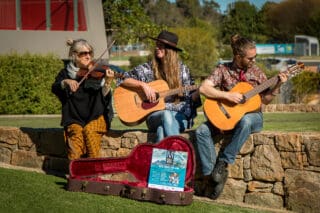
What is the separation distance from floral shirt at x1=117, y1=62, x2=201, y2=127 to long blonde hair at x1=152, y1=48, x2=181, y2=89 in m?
0.06

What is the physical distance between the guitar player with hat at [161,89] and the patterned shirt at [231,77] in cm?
26

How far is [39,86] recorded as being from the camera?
14391 mm

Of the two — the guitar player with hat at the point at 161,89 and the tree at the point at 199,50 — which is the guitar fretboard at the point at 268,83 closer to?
the guitar player with hat at the point at 161,89

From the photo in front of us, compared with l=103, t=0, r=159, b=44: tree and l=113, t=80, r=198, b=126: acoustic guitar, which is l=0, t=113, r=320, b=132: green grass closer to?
l=113, t=80, r=198, b=126: acoustic guitar

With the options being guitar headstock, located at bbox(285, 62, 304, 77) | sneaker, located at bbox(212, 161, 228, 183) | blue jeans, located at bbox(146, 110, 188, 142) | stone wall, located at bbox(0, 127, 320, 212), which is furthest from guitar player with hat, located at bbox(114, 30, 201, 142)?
guitar headstock, located at bbox(285, 62, 304, 77)

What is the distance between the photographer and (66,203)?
5027mm

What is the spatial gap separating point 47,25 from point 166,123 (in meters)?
13.5

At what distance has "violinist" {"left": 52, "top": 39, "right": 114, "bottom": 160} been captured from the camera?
595 centimetres

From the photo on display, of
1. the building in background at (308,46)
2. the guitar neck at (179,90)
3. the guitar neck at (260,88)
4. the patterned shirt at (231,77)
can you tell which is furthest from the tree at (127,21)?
the guitar neck at (260,88)

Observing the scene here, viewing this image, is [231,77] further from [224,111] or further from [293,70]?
[293,70]

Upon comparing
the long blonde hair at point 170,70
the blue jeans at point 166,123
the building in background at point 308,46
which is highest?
the building in background at point 308,46

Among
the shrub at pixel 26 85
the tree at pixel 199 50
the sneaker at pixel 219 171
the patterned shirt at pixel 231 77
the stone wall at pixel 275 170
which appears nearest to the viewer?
the stone wall at pixel 275 170

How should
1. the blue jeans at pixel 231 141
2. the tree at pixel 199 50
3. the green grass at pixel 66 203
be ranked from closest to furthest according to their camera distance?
the green grass at pixel 66 203
the blue jeans at pixel 231 141
the tree at pixel 199 50

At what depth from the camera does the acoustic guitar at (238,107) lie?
524cm
